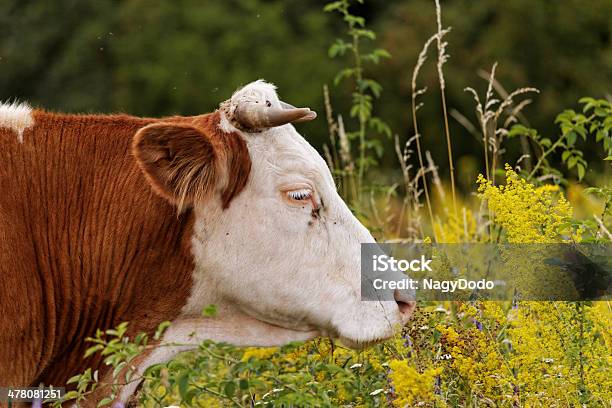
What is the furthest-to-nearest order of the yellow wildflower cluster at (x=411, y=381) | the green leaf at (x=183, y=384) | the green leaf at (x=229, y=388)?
the yellow wildflower cluster at (x=411, y=381) → the green leaf at (x=229, y=388) → the green leaf at (x=183, y=384)

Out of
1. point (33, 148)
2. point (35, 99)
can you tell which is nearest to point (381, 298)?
point (33, 148)

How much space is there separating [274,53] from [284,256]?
19.3 meters

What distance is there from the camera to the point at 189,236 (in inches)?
191

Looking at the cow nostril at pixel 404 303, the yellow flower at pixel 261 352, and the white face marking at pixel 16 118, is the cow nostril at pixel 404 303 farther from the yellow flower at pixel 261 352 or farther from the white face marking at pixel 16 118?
the white face marking at pixel 16 118

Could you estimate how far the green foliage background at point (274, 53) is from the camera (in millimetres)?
23125

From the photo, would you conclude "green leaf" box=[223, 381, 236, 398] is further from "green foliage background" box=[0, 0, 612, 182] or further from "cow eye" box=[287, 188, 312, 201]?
"green foliage background" box=[0, 0, 612, 182]

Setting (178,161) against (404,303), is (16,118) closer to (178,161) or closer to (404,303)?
(178,161)

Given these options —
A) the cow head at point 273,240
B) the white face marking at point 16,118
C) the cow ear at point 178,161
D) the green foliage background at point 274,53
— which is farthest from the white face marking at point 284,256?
the green foliage background at point 274,53

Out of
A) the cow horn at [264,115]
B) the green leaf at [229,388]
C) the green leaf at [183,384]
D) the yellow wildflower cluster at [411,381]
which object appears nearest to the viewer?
the green leaf at [183,384]

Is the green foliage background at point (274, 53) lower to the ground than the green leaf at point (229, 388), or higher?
higher

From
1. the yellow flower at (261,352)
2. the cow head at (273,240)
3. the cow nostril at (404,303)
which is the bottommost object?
the yellow flower at (261,352)

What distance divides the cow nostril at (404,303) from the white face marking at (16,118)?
172cm

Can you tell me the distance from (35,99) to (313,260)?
772 inches

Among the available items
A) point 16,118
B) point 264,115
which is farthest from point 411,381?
point 16,118
